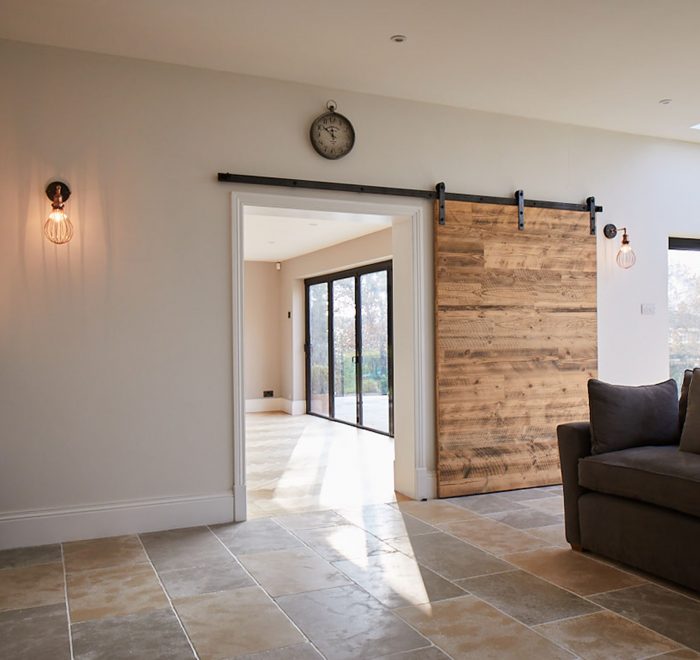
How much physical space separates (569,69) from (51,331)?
3.40 metres


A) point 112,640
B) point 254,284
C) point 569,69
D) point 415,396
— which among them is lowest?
point 112,640

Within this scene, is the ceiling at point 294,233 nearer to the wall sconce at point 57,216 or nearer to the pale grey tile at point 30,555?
the wall sconce at point 57,216

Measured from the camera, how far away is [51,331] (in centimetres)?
393

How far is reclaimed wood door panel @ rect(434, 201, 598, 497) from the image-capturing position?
193 inches

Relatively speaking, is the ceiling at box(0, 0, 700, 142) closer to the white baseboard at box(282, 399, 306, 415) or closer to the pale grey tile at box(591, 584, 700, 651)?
the pale grey tile at box(591, 584, 700, 651)

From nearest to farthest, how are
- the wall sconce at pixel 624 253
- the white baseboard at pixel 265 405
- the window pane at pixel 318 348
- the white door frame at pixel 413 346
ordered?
the white door frame at pixel 413 346 → the wall sconce at pixel 624 253 → the window pane at pixel 318 348 → the white baseboard at pixel 265 405

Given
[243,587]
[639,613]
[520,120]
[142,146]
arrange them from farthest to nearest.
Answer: [520,120] → [142,146] → [243,587] → [639,613]

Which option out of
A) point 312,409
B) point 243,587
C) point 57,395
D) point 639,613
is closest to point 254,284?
point 312,409

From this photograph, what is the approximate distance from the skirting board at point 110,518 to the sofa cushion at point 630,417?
2.16 meters

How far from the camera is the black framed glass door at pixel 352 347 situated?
8.43m

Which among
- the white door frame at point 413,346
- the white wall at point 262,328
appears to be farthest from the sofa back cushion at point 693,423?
the white wall at point 262,328

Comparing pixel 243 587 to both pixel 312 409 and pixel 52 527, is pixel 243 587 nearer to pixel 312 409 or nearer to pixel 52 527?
pixel 52 527

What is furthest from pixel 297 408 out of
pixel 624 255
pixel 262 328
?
pixel 624 255

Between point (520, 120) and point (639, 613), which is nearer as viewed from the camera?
point (639, 613)
